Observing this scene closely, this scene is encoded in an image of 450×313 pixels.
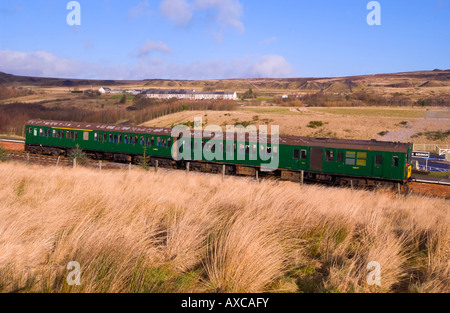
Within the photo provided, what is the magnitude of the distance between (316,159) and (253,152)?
381cm

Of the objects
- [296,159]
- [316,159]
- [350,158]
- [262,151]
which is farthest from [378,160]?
[262,151]

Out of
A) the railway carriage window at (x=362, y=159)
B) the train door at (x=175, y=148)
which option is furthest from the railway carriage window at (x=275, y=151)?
the train door at (x=175, y=148)

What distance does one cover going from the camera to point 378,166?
20.9m

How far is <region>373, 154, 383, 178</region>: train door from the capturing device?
68.3 feet

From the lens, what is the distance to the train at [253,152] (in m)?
21.0

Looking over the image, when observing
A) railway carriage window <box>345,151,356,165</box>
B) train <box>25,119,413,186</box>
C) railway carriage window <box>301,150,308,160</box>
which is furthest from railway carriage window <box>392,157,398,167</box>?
railway carriage window <box>301,150,308,160</box>

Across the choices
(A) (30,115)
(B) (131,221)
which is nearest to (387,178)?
(B) (131,221)

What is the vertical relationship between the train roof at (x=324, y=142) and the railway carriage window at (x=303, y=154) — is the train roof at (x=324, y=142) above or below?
above

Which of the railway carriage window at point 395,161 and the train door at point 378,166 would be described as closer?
the railway carriage window at point 395,161

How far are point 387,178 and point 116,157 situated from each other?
19.5m

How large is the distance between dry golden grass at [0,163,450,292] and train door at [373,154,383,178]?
574 inches

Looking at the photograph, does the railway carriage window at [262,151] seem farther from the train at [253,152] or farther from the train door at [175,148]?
the train door at [175,148]

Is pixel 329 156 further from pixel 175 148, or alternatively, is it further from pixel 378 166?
pixel 175 148

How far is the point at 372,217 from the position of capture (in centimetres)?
634
